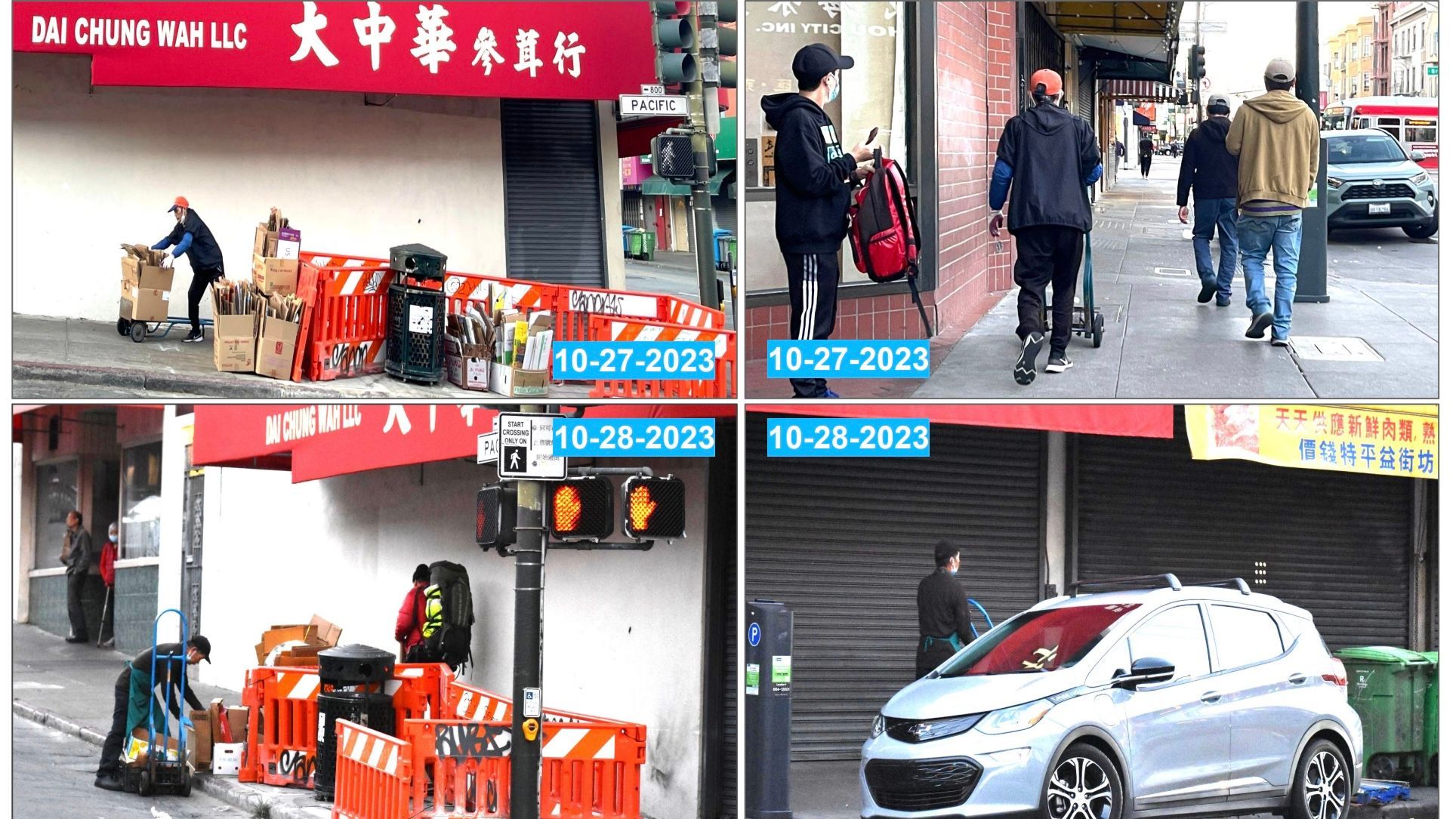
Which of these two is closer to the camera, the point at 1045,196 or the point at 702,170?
the point at 1045,196

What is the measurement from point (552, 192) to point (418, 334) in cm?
442

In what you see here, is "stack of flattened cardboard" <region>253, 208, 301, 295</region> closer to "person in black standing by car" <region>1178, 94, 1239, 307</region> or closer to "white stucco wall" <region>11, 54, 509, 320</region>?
"white stucco wall" <region>11, 54, 509, 320</region>

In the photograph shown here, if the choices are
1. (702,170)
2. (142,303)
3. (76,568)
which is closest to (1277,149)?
(702,170)

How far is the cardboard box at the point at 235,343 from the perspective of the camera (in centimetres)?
1140

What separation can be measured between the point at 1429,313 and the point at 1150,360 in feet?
10.4

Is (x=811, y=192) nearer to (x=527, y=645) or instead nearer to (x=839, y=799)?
(x=527, y=645)

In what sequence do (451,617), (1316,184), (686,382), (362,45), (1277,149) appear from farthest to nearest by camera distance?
(362,45) → (451,617) → (1316,184) → (1277,149) → (686,382)

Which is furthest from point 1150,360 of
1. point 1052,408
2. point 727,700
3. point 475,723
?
point 475,723

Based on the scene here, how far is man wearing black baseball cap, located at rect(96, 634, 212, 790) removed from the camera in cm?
1130

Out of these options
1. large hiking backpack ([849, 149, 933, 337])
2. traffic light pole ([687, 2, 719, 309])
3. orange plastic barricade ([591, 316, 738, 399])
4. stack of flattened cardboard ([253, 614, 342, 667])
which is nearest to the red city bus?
traffic light pole ([687, 2, 719, 309])

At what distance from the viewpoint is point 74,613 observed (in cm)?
2119

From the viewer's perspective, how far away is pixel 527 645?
8.70m

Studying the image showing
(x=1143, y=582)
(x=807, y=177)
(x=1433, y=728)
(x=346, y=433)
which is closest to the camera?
(x=807, y=177)

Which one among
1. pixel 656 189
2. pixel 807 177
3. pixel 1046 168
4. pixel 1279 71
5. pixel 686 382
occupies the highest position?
pixel 656 189
